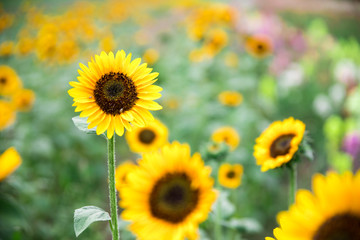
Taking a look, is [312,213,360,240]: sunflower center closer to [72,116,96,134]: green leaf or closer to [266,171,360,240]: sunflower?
[266,171,360,240]: sunflower

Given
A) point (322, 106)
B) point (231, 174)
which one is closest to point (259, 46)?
point (322, 106)

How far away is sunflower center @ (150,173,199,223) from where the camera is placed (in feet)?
1.77

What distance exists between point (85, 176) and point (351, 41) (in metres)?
2.53

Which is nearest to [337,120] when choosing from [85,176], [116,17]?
[85,176]

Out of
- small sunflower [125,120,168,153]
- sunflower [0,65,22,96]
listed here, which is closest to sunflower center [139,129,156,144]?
small sunflower [125,120,168,153]

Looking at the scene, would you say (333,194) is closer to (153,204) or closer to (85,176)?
(153,204)

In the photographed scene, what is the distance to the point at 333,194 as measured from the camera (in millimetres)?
389

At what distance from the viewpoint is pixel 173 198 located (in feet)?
1.81

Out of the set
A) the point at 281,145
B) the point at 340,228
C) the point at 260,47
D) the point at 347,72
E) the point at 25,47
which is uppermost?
the point at 25,47

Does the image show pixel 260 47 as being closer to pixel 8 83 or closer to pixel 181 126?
pixel 181 126

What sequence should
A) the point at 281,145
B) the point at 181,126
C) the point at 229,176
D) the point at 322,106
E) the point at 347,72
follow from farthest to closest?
the point at 347,72 → the point at 322,106 → the point at 181,126 → the point at 229,176 → the point at 281,145

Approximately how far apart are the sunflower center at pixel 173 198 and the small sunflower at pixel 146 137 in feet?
2.15

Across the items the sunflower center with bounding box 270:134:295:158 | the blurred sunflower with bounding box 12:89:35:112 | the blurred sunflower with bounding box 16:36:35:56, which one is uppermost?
the blurred sunflower with bounding box 16:36:35:56

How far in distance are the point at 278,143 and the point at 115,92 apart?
1.20 ft
